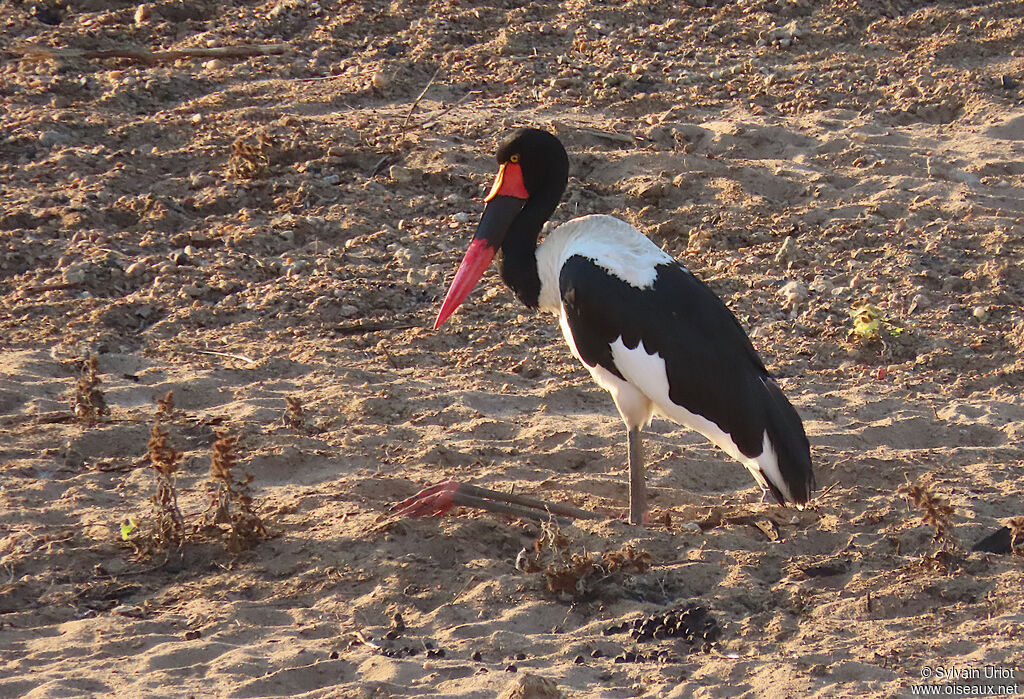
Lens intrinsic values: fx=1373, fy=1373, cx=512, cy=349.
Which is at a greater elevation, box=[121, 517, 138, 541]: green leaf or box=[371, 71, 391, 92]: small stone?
box=[371, 71, 391, 92]: small stone

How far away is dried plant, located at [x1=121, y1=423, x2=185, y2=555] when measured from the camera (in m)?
5.19

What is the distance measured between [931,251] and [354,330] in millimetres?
3210

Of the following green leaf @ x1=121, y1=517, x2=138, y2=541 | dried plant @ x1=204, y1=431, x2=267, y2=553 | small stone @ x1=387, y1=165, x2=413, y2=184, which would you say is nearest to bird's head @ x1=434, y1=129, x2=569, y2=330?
dried plant @ x1=204, y1=431, x2=267, y2=553

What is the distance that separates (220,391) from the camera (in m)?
6.61

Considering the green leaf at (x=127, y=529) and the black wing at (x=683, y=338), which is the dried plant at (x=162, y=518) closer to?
the green leaf at (x=127, y=529)

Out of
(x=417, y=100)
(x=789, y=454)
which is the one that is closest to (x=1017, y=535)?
(x=789, y=454)

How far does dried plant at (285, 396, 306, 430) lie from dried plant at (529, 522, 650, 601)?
1528mm

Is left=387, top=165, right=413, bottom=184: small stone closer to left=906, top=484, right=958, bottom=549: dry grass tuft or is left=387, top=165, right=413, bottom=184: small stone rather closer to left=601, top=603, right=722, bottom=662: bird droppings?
left=906, top=484, right=958, bottom=549: dry grass tuft

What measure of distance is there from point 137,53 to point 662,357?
542cm

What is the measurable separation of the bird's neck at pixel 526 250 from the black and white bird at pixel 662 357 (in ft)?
0.48

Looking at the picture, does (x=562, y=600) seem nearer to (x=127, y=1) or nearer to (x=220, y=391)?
(x=220, y=391)

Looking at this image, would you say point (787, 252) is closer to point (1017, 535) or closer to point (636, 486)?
point (636, 486)

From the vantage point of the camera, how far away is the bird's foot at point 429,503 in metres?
5.49

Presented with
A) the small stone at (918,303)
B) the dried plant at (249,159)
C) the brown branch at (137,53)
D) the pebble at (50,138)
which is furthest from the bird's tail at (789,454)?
the brown branch at (137,53)
